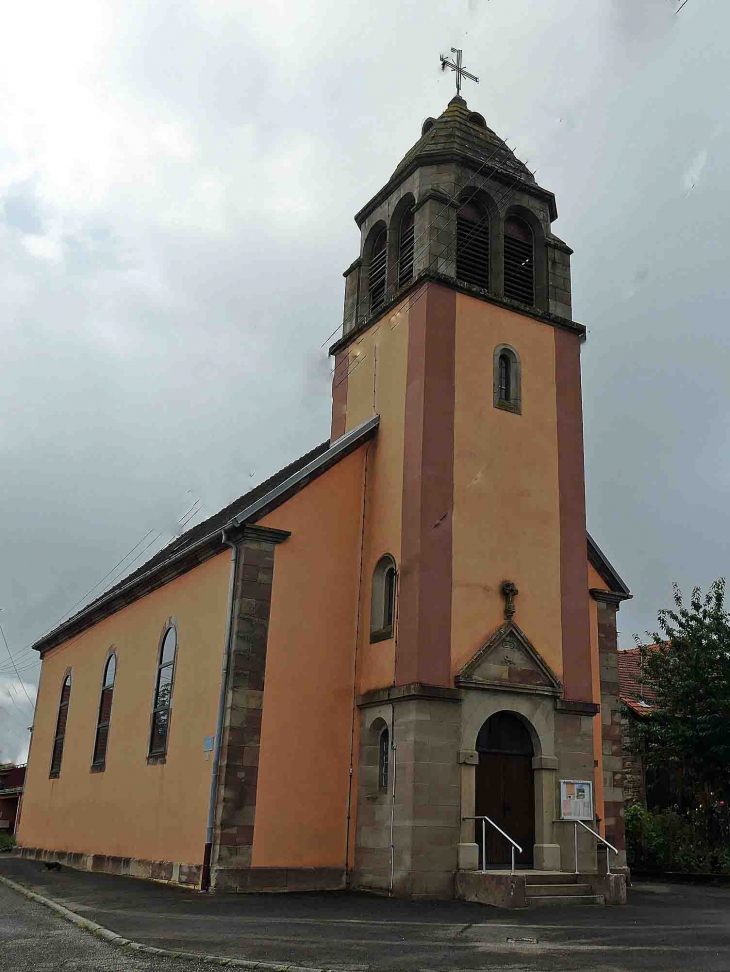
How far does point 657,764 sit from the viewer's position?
885 inches

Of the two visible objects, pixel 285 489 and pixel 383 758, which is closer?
pixel 383 758

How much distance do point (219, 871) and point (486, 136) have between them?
53.7ft

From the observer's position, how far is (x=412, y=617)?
53.1ft

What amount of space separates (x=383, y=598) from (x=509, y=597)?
2.25 meters

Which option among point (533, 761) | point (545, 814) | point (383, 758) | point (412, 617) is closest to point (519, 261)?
point (412, 617)

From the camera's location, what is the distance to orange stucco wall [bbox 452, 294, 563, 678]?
17000mm

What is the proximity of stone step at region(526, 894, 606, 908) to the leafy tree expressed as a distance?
7.53 m

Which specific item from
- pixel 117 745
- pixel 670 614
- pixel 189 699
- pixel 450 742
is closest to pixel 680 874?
pixel 670 614

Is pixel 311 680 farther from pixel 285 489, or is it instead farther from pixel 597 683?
pixel 597 683

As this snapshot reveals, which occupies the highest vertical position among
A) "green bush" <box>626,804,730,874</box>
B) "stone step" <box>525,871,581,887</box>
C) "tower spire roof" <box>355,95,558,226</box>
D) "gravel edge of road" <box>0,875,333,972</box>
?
"tower spire roof" <box>355,95,558,226</box>

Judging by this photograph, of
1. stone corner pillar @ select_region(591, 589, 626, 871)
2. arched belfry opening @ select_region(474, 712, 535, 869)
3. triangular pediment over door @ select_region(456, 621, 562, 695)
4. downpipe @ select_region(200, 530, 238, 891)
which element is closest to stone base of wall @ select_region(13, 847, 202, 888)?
downpipe @ select_region(200, 530, 238, 891)

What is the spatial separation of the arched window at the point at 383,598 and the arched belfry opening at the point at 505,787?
2428 millimetres

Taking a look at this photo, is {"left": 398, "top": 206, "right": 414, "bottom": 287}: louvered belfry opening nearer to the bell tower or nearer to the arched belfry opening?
the bell tower

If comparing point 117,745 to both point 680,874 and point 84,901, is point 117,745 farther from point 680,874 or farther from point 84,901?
point 680,874
